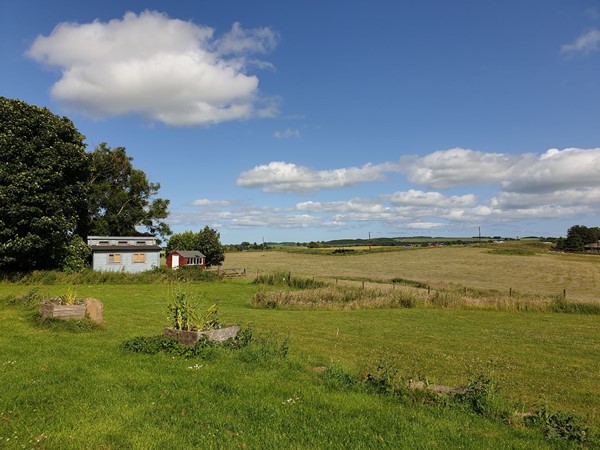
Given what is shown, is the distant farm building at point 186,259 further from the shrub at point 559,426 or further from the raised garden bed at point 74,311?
the shrub at point 559,426

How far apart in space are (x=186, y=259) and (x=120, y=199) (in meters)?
12.8

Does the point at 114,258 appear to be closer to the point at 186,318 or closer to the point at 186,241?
the point at 186,241

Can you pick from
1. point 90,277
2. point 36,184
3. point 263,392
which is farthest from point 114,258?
point 263,392

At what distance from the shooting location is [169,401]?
605 cm

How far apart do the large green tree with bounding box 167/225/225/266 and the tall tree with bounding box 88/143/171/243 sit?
323 inches

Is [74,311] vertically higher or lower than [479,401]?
higher

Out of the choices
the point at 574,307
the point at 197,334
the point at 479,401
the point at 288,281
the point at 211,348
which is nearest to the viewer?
the point at 479,401

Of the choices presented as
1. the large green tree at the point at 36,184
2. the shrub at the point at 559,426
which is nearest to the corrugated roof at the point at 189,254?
the large green tree at the point at 36,184

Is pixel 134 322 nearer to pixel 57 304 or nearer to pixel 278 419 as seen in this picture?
pixel 57 304

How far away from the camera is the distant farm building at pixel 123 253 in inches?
1855

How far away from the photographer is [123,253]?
4869 cm

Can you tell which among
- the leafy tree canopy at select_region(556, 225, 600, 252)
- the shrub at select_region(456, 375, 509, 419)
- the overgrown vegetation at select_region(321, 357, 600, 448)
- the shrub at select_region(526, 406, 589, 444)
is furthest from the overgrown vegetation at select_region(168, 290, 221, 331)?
the leafy tree canopy at select_region(556, 225, 600, 252)

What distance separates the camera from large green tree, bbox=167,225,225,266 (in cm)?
6906

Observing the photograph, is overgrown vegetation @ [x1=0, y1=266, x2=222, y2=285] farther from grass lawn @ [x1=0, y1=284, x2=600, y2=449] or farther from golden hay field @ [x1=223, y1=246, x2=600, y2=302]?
grass lawn @ [x1=0, y1=284, x2=600, y2=449]
